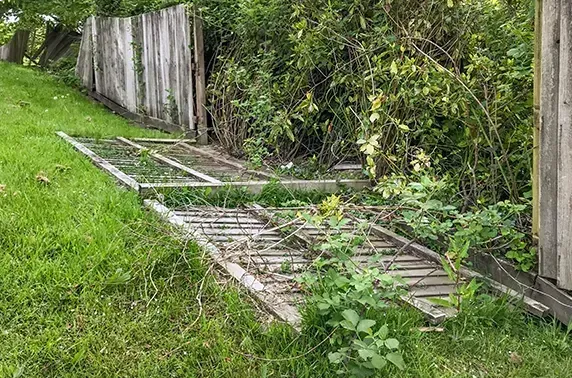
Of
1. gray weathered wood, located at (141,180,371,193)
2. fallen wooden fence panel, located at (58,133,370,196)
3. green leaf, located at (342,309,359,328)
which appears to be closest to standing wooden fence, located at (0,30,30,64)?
fallen wooden fence panel, located at (58,133,370,196)

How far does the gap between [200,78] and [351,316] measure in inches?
201

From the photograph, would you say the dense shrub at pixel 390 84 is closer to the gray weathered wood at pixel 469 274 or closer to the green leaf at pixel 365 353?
the gray weathered wood at pixel 469 274

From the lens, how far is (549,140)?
7.55 ft

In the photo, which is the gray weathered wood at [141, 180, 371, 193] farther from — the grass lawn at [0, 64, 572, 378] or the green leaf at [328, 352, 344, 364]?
the green leaf at [328, 352, 344, 364]

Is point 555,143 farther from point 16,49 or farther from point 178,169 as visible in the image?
point 16,49

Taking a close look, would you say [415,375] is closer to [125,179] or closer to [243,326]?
[243,326]

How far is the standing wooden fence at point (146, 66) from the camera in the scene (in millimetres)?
6676

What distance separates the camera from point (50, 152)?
14.8ft

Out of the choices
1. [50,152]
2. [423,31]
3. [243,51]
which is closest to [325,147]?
[423,31]

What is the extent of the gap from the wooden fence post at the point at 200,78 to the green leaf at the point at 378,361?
5.12 m

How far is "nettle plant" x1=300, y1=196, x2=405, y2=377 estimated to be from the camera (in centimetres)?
173

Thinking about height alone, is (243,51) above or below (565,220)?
above

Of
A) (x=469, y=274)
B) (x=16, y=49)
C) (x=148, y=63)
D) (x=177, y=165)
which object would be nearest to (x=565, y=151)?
(x=469, y=274)

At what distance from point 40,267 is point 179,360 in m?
0.84
